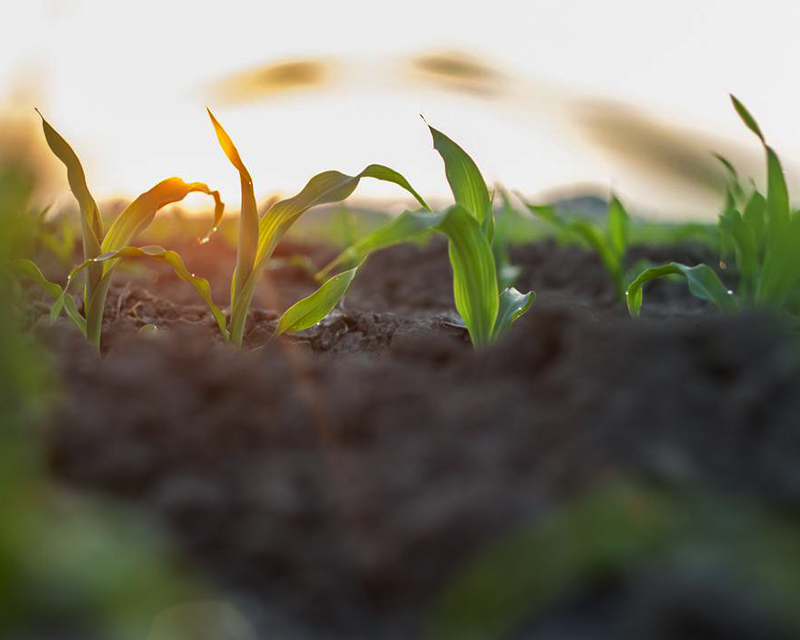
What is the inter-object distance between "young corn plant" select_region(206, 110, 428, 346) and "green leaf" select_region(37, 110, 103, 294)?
0.30m

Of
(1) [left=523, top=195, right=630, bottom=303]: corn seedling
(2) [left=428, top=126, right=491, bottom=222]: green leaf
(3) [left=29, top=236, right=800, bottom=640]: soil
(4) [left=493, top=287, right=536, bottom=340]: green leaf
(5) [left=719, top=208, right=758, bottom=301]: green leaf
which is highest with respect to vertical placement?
(1) [left=523, top=195, right=630, bottom=303]: corn seedling

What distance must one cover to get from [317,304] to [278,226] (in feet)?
0.64

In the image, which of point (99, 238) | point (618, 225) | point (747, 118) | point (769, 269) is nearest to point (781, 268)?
point (769, 269)

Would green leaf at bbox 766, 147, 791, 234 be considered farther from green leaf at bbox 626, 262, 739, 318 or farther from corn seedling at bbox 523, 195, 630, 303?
Answer: corn seedling at bbox 523, 195, 630, 303

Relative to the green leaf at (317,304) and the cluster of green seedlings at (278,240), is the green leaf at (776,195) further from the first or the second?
the green leaf at (317,304)

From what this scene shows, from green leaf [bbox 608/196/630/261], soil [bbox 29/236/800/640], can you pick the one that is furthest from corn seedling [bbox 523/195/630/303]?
soil [bbox 29/236/800/640]

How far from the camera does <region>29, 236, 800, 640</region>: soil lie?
591 mm

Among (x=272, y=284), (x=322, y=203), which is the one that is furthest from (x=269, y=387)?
(x=272, y=284)

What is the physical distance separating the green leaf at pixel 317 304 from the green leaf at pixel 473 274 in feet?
0.79

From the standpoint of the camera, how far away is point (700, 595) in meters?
0.54

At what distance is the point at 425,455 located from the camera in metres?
0.72

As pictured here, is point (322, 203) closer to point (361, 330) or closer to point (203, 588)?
point (361, 330)

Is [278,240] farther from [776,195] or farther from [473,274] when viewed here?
[776,195]

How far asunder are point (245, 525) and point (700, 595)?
13.9 inches
